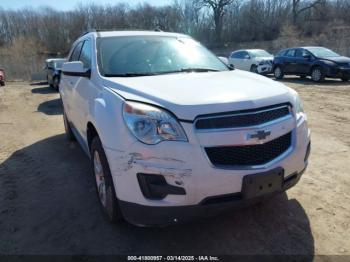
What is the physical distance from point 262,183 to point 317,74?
13.5m

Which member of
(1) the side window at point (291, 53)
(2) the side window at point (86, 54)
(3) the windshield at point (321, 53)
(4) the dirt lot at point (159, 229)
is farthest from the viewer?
(1) the side window at point (291, 53)

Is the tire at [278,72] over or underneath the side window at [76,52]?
underneath

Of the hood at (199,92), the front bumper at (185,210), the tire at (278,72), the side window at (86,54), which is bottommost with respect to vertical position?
the tire at (278,72)

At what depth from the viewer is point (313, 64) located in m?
14.9

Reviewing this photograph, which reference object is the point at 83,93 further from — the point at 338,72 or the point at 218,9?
the point at 218,9

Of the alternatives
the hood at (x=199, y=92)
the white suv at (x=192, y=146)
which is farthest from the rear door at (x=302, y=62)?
the white suv at (x=192, y=146)

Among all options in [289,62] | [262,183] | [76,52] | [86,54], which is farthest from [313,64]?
[262,183]

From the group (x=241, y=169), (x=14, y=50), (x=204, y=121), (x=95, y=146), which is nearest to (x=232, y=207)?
(x=241, y=169)

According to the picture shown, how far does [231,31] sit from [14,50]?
→ 36.3 m

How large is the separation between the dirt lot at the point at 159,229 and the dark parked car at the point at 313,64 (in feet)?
32.5

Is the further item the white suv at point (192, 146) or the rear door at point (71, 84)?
the rear door at point (71, 84)

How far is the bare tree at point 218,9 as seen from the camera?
6297 centimetres

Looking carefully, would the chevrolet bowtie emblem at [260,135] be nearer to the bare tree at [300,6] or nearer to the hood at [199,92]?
the hood at [199,92]

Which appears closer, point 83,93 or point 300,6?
point 83,93
